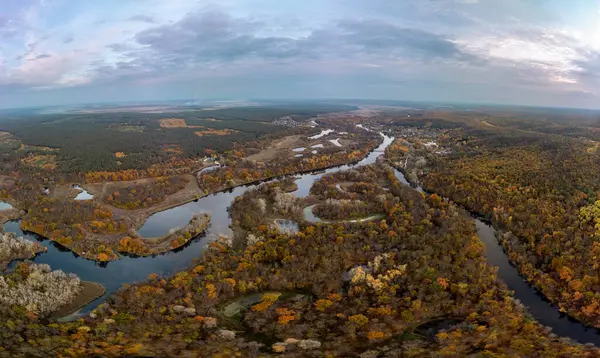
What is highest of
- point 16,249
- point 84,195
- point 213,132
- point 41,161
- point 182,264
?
A: point 213,132

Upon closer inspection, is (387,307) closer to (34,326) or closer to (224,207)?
(34,326)

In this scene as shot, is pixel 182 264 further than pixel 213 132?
No

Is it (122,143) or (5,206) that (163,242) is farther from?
(122,143)

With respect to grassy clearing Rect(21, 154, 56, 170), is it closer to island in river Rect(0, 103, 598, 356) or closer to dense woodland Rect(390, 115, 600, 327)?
island in river Rect(0, 103, 598, 356)

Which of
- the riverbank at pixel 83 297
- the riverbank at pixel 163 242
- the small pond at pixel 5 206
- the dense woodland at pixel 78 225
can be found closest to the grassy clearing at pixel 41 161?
the small pond at pixel 5 206

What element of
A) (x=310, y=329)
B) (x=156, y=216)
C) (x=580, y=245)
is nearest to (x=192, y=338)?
(x=310, y=329)

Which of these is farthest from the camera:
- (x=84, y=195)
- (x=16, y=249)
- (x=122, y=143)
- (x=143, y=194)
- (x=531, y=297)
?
(x=122, y=143)

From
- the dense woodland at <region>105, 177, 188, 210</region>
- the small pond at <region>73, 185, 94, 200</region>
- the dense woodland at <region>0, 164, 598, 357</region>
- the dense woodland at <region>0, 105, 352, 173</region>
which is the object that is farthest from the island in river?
the dense woodland at <region>0, 105, 352, 173</region>

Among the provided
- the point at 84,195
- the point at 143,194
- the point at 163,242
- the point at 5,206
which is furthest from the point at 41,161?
the point at 163,242
